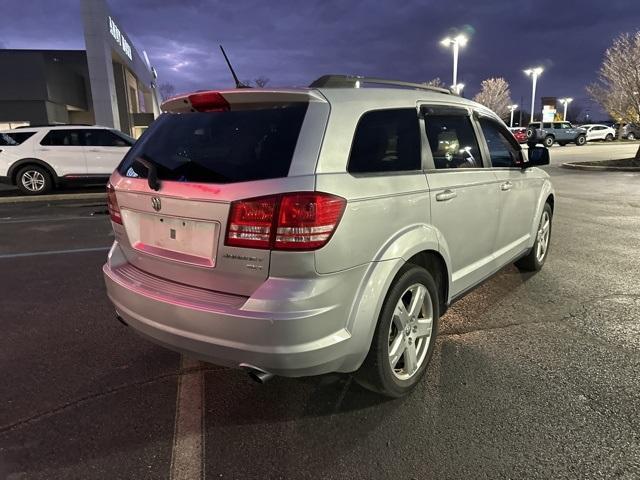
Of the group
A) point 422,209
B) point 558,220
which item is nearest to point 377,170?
point 422,209

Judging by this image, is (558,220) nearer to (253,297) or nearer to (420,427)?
(420,427)

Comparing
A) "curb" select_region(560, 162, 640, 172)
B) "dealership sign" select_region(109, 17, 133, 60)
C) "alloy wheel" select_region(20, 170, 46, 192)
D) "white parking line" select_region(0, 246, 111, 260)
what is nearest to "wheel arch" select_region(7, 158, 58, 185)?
"alloy wheel" select_region(20, 170, 46, 192)

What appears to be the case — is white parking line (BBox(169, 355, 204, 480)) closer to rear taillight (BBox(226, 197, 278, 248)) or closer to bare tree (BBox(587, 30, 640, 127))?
rear taillight (BBox(226, 197, 278, 248))

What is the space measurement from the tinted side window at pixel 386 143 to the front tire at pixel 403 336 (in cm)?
62

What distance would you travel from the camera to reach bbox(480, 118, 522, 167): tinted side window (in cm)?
418

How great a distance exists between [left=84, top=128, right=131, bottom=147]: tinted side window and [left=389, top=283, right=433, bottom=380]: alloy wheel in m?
12.3

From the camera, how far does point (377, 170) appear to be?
2768mm

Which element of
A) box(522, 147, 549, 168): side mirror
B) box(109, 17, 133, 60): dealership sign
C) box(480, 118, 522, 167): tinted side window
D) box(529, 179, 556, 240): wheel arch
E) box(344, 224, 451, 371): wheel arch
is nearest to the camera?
box(344, 224, 451, 371): wheel arch

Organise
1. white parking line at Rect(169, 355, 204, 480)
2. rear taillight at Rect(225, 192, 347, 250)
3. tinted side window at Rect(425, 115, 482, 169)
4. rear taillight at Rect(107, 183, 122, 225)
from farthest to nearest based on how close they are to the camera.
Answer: tinted side window at Rect(425, 115, 482, 169) → rear taillight at Rect(107, 183, 122, 225) → white parking line at Rect(169, 355, 204, 480) → rear taillight at Rect(225, 192, 347, 250)

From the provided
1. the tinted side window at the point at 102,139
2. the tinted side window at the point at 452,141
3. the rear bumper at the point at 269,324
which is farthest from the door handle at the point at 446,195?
the tinted side window at the point at 102,139

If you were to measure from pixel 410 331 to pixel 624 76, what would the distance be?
65.2 feet

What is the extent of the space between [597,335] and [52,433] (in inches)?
150

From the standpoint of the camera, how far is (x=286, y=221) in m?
2.33

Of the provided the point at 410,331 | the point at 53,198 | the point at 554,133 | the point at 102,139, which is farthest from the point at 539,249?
the point at 554,133
